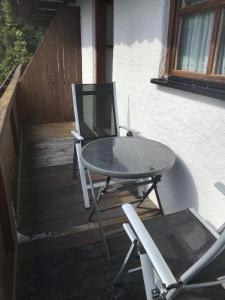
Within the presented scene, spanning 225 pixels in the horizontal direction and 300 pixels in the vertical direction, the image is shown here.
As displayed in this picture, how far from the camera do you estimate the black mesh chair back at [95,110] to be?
8.71 ft

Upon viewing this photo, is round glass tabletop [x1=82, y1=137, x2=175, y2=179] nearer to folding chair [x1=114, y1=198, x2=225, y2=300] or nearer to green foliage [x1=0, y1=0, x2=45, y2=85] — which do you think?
folding chair [x1=114, y1=198, x2=225, y2=300]

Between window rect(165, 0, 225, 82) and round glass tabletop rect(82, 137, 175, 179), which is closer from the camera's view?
window rect(165, 0, 225, 82)

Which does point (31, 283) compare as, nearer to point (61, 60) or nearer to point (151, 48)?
point (151, 48)

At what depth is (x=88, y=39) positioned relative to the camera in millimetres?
4371

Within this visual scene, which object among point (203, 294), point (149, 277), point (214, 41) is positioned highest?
point (214, 41)

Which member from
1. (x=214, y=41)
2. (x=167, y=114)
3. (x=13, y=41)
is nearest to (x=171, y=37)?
(x=214, y=41)

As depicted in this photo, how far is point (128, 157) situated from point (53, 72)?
381 cm

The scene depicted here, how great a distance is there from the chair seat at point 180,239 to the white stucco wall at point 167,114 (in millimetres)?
316

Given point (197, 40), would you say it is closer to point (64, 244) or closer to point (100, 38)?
point (64, 244)

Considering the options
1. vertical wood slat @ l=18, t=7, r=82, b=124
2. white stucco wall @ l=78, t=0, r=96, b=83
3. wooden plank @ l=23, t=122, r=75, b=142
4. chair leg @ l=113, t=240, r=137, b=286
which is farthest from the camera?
vertical wood slat @ l=18, t=7, r=82, b=124

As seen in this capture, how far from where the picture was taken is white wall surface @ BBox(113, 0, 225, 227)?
1617mm

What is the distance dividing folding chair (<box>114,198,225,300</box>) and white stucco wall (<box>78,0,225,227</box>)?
0.34 metres

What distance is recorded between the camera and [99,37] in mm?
4047

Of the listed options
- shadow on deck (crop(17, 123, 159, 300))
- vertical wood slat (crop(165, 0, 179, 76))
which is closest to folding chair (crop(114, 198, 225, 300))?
shadow on deck (crop(17, 123, 159, 300))
